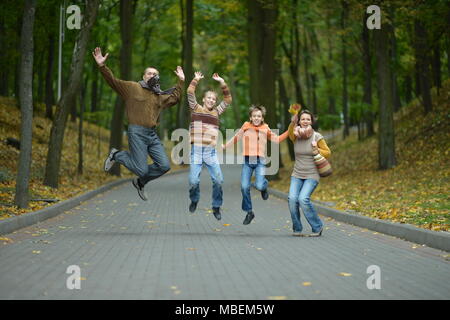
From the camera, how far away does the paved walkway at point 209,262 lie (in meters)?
6.50

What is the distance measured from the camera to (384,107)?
23500 millimetres

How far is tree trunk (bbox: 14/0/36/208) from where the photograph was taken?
1399 cm

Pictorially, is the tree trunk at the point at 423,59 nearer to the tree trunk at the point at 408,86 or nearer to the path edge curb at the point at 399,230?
the tree trunk at the point at 408,86

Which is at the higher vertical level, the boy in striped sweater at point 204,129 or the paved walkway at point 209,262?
the boy in striped sweater at point 204,129

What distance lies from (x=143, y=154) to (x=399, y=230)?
4336mm

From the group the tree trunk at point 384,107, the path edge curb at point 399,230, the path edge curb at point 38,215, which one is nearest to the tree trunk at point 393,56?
the tree trunk at point 384,107

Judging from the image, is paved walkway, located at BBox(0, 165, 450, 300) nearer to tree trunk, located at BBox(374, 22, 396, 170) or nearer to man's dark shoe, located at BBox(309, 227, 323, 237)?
man's dark shoe, located at BBox(309, 227, 323, 237)

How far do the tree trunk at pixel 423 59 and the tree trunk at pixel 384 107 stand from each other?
5769 millimetres

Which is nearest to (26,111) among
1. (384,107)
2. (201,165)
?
(201,165)

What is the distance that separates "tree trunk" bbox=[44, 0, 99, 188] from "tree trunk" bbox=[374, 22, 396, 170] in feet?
32.1

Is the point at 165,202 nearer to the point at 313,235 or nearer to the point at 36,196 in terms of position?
the point at 36,196

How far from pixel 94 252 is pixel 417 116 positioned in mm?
26718

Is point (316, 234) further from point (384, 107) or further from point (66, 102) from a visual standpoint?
point (384, 107)

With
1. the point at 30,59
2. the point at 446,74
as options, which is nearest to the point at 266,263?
the point at 30,59
